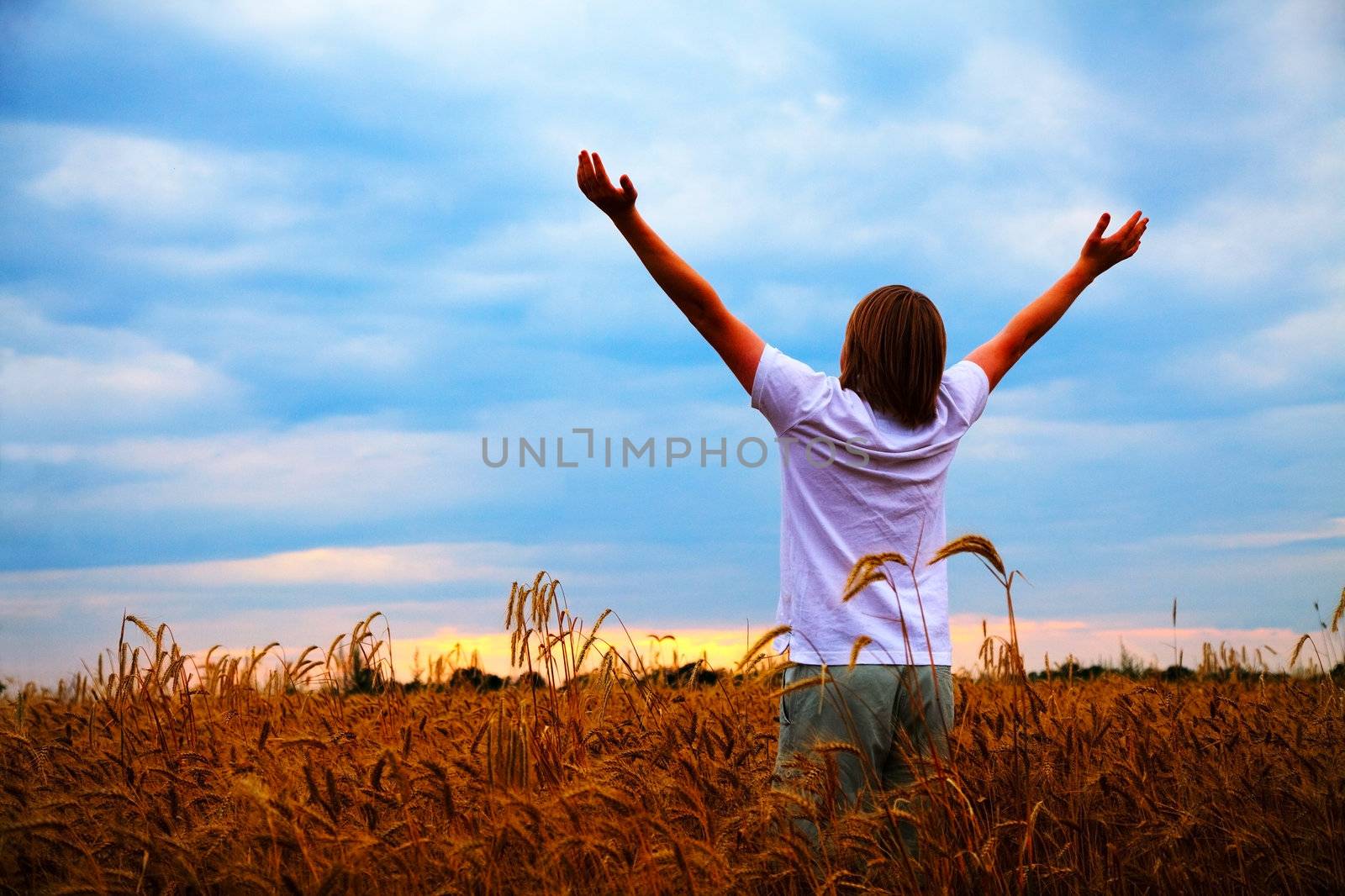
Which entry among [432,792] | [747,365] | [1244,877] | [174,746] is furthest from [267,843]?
[1244,877]

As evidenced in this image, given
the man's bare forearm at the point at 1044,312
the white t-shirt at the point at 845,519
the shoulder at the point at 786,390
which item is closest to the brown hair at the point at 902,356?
the white t-shirt at the point at 845,519

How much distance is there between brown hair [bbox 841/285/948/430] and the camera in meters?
3.30

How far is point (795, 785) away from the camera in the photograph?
3.12 m

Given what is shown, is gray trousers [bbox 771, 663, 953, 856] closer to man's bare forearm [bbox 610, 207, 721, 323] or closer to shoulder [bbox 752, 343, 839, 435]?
shoulder [bbox 752, 343, 839, 435]

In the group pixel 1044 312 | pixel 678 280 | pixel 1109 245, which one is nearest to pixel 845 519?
pixel 678 280

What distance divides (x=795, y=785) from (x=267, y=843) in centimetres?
162

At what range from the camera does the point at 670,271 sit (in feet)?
10.7

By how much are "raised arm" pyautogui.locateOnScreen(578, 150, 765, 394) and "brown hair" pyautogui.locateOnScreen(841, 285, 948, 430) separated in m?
0.39

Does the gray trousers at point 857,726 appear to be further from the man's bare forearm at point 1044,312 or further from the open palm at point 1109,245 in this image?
the open palm at point 1109,245

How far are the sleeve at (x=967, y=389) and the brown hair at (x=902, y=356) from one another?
15 centimetres

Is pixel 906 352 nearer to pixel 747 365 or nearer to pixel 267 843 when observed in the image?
pixel 747 365

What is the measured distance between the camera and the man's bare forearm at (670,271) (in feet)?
10.7

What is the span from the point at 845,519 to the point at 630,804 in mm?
1081

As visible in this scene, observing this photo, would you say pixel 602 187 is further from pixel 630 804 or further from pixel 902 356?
pixel 630 804
